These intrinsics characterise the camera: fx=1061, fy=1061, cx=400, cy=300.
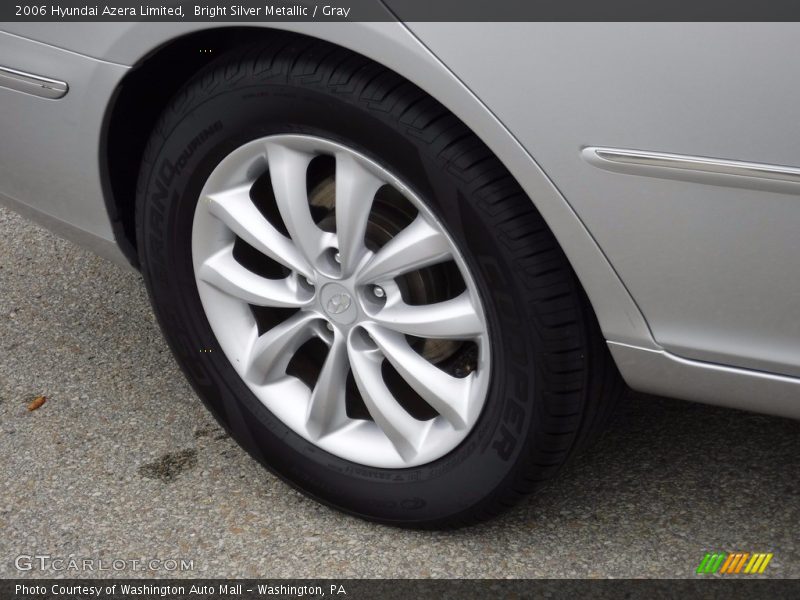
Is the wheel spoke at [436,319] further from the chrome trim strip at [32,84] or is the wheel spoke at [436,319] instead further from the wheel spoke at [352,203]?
the chrome trim strip at [32,84]

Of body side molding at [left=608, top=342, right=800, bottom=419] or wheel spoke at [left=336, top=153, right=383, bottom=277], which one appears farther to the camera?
wheel spoke at [left=336, top=153, right=383, bottom=277]

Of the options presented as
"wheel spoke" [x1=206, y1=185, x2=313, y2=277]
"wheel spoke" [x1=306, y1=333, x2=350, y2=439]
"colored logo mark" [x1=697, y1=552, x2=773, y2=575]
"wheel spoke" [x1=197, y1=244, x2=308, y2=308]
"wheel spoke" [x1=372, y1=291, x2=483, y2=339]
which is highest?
"wheel spoke" [x1=372, y1=291, x2=483, y2=339]

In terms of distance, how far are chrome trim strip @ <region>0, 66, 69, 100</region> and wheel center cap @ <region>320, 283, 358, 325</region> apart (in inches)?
23.7

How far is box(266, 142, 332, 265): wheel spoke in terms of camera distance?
6.16ft

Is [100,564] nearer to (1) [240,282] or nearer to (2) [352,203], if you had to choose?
(1) [240,282]

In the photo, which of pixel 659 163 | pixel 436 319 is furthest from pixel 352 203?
pixel 659 163

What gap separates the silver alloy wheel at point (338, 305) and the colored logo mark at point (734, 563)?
1.69 feet

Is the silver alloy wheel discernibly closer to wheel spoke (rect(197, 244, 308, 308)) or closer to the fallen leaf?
wheel spoke (rect(197, 244, 308, 308))

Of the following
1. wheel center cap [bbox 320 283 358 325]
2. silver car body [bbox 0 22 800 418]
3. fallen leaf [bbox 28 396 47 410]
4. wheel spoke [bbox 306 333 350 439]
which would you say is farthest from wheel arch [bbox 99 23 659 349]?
fallen leaf [bbox 28 396 47 410]

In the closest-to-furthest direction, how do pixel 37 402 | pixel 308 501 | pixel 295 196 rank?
pixel 295 196 < pixel 308 501 < pixel 37 402

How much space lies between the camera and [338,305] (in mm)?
1962
